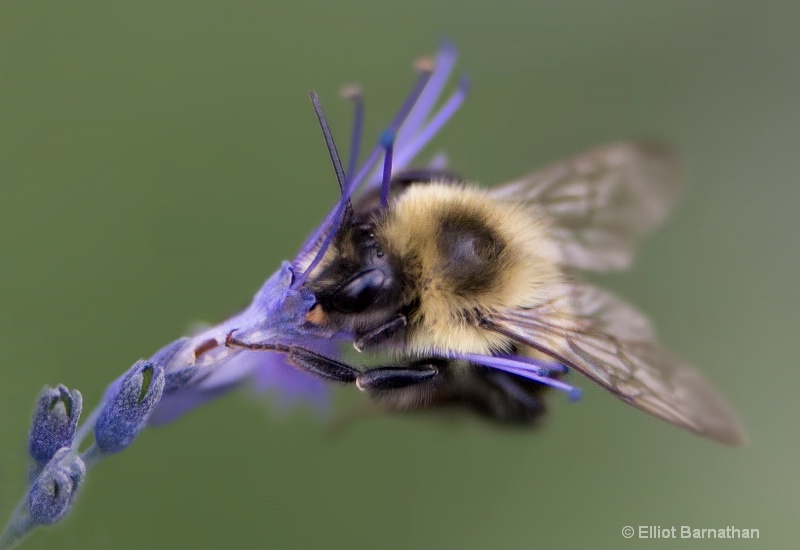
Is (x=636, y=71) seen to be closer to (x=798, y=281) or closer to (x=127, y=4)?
(x=798, y=281)

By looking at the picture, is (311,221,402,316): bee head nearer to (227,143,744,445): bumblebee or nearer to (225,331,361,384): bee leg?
(227,143,744,445): bumblebee

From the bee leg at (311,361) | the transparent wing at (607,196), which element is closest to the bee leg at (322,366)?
the bee leg at (311,361)

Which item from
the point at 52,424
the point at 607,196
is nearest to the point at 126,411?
the point at 52,424

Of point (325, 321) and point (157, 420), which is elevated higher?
point (325, 321)

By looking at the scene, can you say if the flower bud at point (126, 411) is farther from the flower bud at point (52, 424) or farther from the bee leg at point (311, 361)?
the bee leg at point (311, 361)

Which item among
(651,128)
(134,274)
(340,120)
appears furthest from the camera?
(651,128)

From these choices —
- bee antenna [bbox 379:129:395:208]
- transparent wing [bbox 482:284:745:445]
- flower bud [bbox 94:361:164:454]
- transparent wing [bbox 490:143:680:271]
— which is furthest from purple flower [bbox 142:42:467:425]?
transparent wing [bbox 490:143:680:271]

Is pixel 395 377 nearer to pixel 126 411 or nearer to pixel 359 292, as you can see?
pixel 359 292

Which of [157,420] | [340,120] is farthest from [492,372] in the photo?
[340,120]
